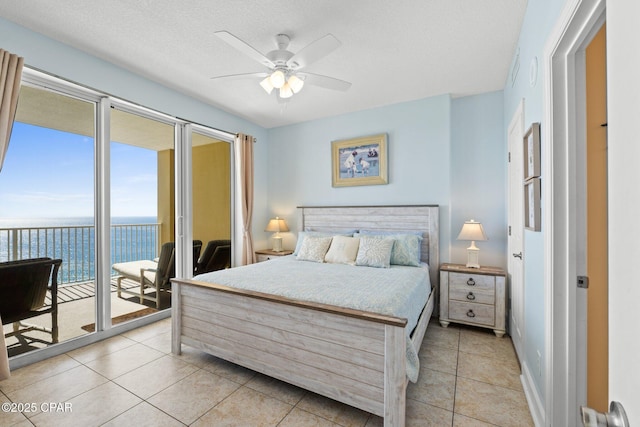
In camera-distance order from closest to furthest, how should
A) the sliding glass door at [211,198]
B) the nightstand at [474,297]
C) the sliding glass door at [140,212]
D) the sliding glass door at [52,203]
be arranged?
the sliding glass door at [52,203], the nightstand at [474,297], the sliding glass door at [140,212], the sliding glass door at [211,198]

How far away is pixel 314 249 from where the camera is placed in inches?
138

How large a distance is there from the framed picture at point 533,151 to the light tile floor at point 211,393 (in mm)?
1560

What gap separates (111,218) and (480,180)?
418cm

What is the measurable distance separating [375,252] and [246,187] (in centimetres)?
233

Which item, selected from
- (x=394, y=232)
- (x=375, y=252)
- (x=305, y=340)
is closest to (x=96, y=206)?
(x=305, y=340)

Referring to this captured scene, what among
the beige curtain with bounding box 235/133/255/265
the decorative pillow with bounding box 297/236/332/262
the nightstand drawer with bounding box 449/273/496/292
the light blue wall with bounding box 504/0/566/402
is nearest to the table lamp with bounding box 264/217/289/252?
the beige curtain with bounding box 235/133/255/265

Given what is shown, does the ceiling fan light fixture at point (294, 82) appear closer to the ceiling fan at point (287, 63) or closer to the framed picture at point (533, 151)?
the ceiling fan at point (287, 63)

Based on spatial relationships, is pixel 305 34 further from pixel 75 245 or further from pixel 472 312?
pixel 472 312

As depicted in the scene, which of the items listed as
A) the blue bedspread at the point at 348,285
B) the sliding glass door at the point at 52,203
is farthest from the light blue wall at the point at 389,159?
the sliding glass door at the point at 52,203

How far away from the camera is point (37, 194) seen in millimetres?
2520

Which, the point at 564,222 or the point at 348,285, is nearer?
the point at 564,222

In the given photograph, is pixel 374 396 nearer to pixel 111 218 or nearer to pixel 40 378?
pixel 40 378

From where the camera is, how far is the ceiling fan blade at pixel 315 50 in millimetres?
1981

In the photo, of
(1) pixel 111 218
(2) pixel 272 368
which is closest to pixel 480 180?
(2) pixel 272 368
